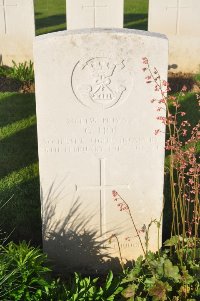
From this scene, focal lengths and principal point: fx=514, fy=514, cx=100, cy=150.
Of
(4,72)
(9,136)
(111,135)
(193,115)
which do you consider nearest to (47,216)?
(111,135)

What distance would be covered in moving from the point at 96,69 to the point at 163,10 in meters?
5.75

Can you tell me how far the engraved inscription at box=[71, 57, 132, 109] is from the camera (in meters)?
3.51

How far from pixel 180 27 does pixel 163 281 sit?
638 cm

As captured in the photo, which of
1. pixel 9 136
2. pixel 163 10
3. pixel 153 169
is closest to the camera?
pixel 153 169

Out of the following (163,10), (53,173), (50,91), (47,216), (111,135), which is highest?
(163,10)

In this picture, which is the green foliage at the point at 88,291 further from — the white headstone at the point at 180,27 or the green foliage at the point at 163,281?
the white headstone at the point at 180,27

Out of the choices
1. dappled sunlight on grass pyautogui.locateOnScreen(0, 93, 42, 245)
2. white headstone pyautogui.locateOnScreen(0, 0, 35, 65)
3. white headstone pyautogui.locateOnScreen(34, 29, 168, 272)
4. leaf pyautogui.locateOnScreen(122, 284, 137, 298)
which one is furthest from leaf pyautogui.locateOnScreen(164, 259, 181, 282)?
white headstone pyautogui.locateOnScreen(0, 0, 35, 65)

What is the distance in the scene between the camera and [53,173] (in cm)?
383

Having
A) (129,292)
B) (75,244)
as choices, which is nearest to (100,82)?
(75,244)

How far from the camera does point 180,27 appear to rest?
9008mm

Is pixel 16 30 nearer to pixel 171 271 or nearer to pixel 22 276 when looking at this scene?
pixel 22 276

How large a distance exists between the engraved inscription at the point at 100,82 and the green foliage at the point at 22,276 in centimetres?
114

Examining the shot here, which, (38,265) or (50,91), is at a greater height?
(50,91)

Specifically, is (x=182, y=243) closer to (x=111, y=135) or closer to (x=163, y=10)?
(x=111, y=135)
